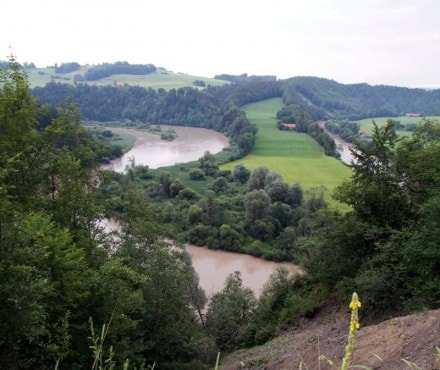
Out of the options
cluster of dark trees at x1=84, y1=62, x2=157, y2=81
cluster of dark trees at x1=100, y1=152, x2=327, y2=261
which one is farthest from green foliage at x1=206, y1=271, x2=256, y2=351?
A: cluster of dark trees at x1=84, y1=62, x2=157, y2=81

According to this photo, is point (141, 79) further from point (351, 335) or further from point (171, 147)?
point (351, 335)

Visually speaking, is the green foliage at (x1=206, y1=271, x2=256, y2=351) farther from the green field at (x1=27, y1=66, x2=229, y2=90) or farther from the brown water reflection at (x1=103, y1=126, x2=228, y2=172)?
the green field at (x1=27, y1=66, x2=229, y2=90)

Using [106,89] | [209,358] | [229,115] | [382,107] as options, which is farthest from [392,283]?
[382,107]

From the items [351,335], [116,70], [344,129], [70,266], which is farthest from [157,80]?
[351,335]

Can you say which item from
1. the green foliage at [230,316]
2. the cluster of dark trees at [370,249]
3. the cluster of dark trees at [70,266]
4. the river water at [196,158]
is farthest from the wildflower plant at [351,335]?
the river water at [196,158]

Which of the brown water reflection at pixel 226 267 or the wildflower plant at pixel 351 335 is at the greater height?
the wildflower plant at pixel 351 335

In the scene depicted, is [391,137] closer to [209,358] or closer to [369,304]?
[369,304]

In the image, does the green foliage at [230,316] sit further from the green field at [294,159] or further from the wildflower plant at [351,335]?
the green field at [294,159]
